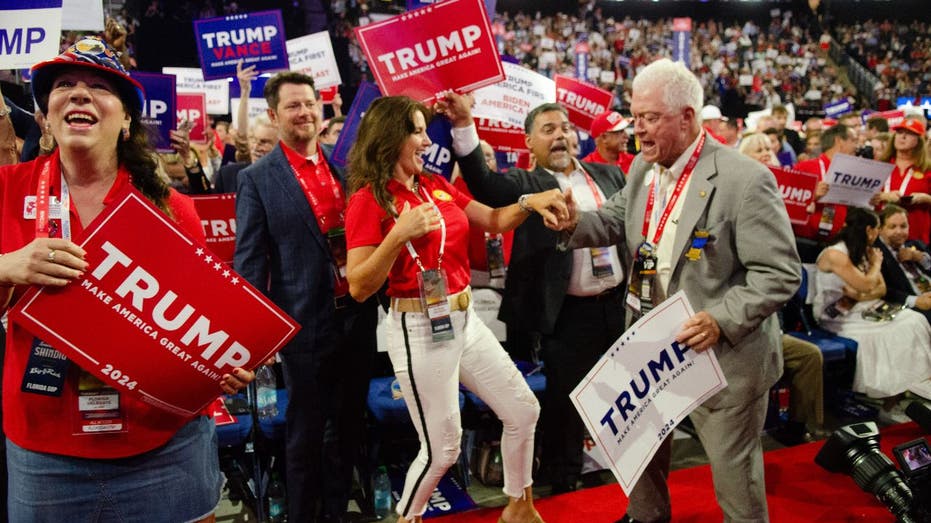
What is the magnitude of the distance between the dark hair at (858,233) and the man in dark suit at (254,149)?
391 cm

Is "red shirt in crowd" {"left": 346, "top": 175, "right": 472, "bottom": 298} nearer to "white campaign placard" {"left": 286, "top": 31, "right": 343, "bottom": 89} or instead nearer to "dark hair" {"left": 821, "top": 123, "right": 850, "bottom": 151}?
"white campaign placard" {"left": 286, "top": 31, "right": 343, "bottom": 89}

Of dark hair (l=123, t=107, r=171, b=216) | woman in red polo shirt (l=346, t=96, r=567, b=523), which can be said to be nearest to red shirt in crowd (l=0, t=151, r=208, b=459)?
dark hair (l=123, t=107, r=171, b=216)

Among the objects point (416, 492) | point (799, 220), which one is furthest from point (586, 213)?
point (799, 220)

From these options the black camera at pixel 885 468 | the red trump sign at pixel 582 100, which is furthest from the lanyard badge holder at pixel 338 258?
the red trump sign at pixel 582 100

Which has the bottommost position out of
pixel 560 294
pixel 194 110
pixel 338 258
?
pixel 560 294

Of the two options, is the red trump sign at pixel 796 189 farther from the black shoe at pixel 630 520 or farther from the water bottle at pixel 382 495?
the water bottle at pixel 382 495

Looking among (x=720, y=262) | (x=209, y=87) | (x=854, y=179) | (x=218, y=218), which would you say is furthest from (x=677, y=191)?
(x=209, y=87)

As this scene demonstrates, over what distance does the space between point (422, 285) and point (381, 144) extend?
0.56 m

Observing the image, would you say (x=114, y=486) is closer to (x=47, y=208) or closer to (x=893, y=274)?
(x=47, y=208)

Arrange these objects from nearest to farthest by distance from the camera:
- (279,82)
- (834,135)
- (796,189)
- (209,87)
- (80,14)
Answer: (279,82) < (80,14) < (796,189) < (834,135) < (209,87)

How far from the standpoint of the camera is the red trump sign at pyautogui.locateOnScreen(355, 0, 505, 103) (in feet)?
10.9

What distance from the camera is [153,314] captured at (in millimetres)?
1557

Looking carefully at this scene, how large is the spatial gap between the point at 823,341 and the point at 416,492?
11.4ft

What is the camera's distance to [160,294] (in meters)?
1.56
